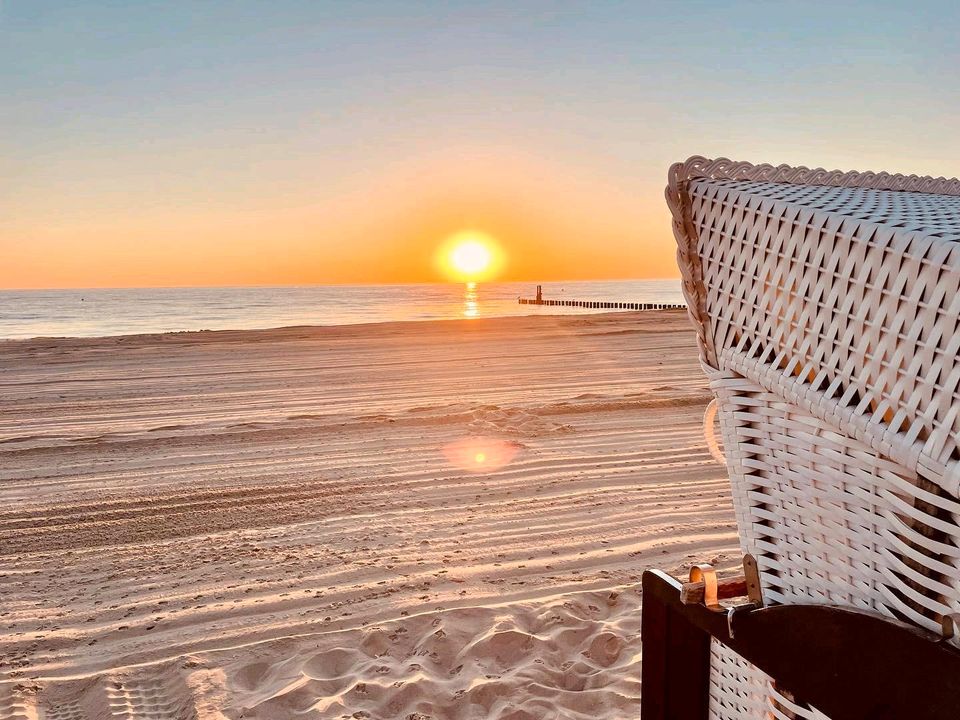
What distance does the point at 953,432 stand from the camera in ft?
2.80

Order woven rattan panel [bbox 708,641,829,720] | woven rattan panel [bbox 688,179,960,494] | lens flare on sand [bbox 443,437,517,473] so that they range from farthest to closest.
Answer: lens flare on sand [bbox 443,437,517,473] < woven rattan panel [bbox 708,641,829,720] < woven rattan panel [bbox 688,179,960,494]

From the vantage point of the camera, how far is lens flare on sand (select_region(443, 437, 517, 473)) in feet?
19.0

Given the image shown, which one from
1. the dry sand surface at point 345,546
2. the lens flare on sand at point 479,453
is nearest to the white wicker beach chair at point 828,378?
the dry sand surface at point 345,546

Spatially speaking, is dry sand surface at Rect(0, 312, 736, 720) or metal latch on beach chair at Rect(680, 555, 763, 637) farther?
dry sand surface at Rect(0, 312, 736, 720)

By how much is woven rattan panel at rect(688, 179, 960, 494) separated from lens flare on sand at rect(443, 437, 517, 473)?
14.9 feet

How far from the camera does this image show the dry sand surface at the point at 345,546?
9.38 ft

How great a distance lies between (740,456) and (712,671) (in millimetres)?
460

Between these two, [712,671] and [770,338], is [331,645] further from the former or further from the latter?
[770,338]

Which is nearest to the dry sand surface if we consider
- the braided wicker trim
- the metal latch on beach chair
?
the metal latch on beach chair

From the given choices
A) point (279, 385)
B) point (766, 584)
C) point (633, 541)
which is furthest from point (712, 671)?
point (279, 385)

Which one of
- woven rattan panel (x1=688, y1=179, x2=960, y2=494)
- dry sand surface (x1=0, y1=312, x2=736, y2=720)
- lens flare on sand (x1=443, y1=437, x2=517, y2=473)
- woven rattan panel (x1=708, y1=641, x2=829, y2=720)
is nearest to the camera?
woven rattan panel (x1=688, y1=179, x2=960, y2=494)

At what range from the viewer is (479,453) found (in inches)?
244

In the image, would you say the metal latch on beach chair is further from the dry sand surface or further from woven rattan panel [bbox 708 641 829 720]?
the dry sand surface

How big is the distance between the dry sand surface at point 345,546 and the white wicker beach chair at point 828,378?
1726 millimetres
